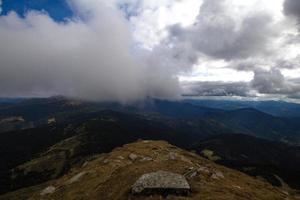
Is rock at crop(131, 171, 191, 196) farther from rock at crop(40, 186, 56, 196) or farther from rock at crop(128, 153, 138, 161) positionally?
rock at crop(128, 153, 138, 161)

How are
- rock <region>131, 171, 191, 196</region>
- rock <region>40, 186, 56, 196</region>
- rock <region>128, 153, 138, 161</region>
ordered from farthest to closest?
rock <region>128, 153, 138, 161</region>, rock <region>40, 186, 56, 196</region>, rock <region>131, 171, 191, 196</region>

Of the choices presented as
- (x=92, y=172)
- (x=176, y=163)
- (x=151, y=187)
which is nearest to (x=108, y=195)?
(x=151, y=187)

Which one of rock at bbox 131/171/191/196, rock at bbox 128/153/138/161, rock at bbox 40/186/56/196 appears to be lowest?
rock at bbox 40/186/56/196

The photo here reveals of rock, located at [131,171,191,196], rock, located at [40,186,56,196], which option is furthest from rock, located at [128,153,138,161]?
rock, located at [131,171,191,196]

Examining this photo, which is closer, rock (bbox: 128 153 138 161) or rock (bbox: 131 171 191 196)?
rock (bbox: 131 171 191 196)

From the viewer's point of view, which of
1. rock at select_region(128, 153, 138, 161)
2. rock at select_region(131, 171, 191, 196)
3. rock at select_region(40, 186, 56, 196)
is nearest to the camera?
rock at select_region(131, 171, 191, 196)

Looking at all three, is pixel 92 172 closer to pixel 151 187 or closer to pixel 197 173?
pixel 197 173

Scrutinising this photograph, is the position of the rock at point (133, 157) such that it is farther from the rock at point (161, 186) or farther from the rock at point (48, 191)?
the rock at point (161, 186)

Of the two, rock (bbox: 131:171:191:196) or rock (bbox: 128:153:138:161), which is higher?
rock (bbox: 131:171:191:196)
